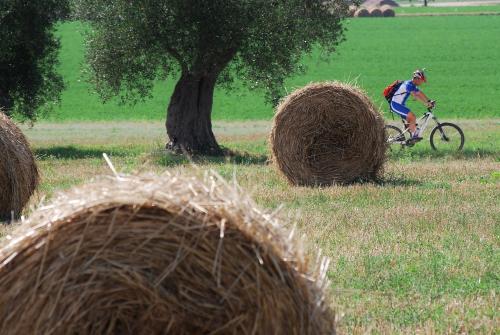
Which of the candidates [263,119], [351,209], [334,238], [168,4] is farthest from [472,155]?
[263,119]

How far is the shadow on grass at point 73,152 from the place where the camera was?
845 inches

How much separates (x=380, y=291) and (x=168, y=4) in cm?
1423

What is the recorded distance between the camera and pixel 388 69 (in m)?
50.1

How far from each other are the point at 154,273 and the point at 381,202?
26.9ft

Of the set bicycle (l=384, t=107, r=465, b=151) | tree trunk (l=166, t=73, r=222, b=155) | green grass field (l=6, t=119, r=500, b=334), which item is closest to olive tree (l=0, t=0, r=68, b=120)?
green grass field (l=6, t=119, r=500, b=334)

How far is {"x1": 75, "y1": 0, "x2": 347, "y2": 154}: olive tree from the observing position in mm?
20922

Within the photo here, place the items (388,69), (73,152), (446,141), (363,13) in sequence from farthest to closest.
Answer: (363,13) → (388,69) → (73,152) → (446,141)

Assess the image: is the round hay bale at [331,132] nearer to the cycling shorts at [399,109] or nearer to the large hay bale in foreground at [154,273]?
the cycling shorts at [399,109]

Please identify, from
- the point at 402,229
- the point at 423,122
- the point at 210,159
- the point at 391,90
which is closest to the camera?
the point at 402,229

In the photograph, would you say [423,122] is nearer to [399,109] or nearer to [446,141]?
[399,109]

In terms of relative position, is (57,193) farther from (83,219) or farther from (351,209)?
(351,209)

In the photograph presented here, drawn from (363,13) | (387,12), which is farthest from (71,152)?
(363,13)

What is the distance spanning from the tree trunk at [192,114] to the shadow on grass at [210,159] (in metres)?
0.60

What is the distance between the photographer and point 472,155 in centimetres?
1977
